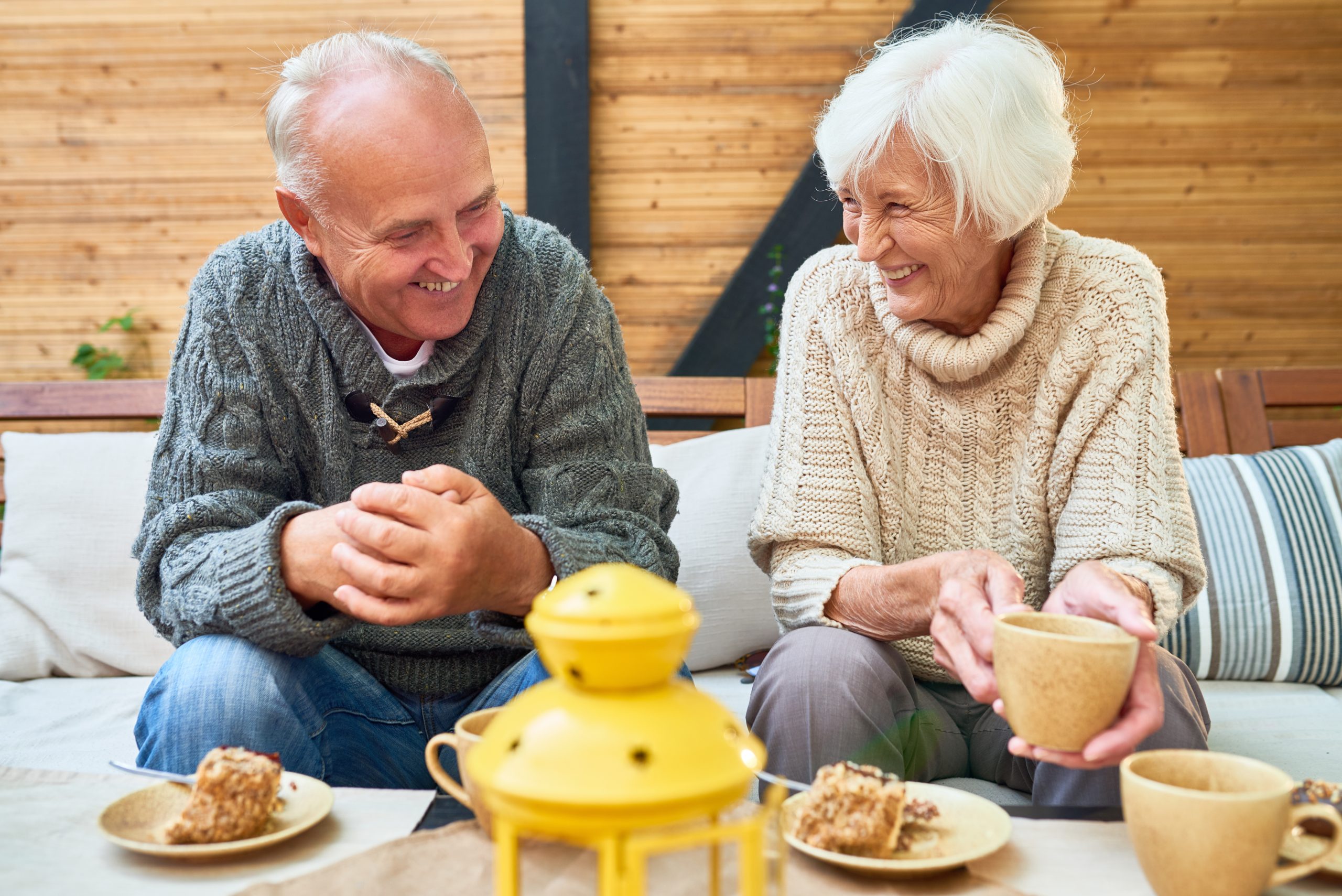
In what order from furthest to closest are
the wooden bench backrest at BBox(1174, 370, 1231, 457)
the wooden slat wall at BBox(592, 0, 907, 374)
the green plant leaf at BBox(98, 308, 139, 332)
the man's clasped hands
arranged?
the green plant leaf at BBox(98, 308, 139, 332)
the wooden slat wall at BBox(592, 0, 907, 374)
the wooden bench backrest at BBox(1174, 370, 1231, 457)
the man's clasped hands

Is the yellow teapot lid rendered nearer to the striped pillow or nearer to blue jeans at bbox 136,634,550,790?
blue jeans at bbox 136,634,550,790

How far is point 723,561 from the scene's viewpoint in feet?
6.30

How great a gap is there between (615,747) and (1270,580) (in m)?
1.76

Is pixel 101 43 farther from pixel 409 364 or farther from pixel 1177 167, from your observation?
pixel 1177 167

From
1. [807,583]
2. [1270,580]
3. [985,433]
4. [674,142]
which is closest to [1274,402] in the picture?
[1270,580]

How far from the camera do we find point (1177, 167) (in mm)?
3586

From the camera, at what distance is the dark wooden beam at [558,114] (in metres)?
3.38

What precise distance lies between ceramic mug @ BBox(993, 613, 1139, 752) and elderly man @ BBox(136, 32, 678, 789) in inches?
19.6

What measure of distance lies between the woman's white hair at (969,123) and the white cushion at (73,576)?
1.41 metres

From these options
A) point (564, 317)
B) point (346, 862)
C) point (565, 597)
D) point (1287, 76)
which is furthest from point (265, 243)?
point (1287, 76)

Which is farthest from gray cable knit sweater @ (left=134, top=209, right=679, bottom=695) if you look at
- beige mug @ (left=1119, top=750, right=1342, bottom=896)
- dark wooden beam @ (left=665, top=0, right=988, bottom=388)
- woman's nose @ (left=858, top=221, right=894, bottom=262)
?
dark wooden beam @ (left=665, top=0, right=988, bottom=388)

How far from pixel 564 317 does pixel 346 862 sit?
81 cm

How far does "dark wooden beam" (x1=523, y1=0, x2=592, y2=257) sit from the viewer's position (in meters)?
3.38

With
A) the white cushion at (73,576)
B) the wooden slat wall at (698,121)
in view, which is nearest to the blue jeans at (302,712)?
the white cushion at (73,576)
